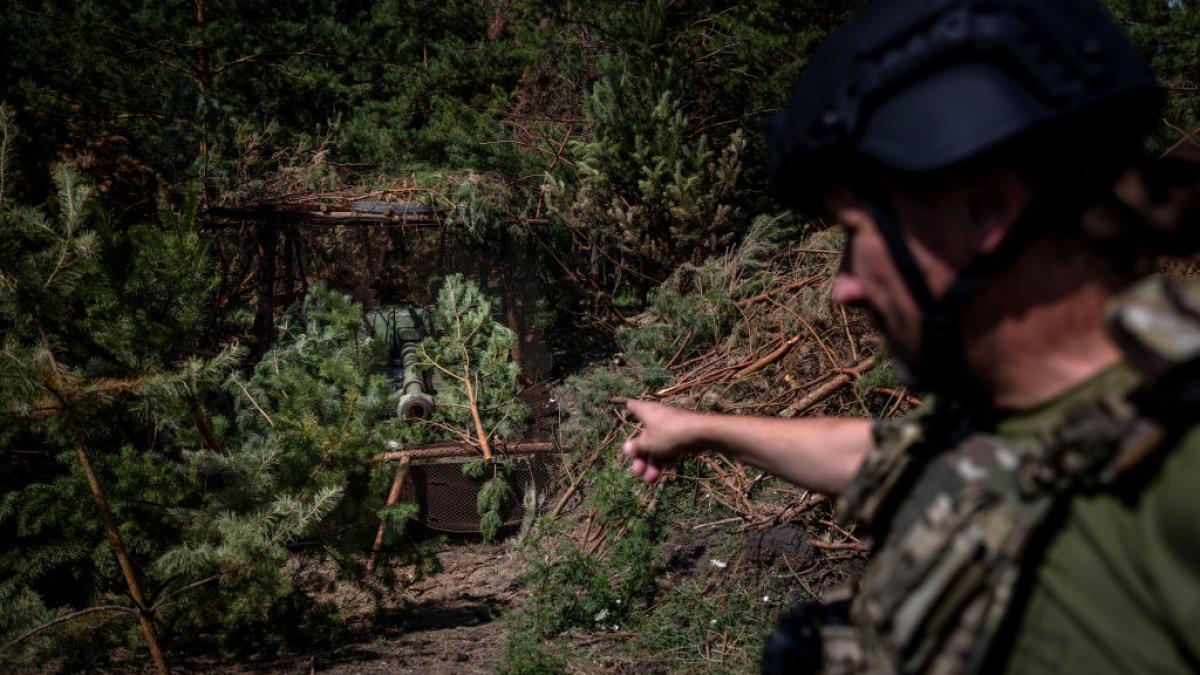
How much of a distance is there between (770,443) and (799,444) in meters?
0.06

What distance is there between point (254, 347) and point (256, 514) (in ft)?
16.2

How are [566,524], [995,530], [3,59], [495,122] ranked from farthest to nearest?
[495,122] < [3,59] < [566,524] < [995,530]

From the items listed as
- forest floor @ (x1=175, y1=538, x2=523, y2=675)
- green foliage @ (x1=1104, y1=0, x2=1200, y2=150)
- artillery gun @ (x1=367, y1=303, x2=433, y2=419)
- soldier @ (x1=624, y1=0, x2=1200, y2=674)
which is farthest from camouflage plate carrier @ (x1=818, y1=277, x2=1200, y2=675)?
artillery gun @ (x1=367, y1=303, x2=433, y2=419)

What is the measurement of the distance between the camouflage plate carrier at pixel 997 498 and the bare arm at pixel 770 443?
442mm

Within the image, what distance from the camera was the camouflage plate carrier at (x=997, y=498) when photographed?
0.73 metres

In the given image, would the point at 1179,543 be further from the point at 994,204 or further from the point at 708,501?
the point at 708,501

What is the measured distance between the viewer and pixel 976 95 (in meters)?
0.85

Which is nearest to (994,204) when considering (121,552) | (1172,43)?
(121,552)

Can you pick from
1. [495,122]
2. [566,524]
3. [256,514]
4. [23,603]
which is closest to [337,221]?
[495,122]

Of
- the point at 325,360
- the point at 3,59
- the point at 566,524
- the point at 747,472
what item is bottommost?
the point at 566,524

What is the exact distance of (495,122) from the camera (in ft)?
34.6

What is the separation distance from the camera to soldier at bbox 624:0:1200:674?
2.45 feet

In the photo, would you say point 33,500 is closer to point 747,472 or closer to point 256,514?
point 256,514

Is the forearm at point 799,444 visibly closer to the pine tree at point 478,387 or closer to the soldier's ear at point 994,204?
the soldier's ear at point 994,204
